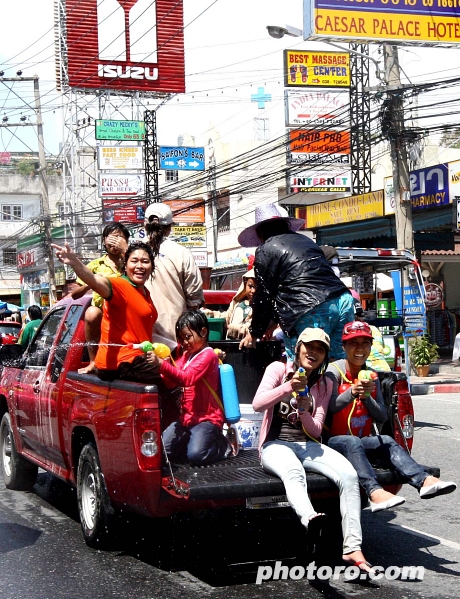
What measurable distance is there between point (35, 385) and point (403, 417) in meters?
3.01

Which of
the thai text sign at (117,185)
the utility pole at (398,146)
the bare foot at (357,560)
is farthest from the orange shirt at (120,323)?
the thai text sign at (117,185)

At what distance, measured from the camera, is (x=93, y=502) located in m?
5.89

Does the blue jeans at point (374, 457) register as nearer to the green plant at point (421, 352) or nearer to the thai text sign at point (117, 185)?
the green plant at point (421, 352)

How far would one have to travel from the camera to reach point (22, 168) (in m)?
70.6

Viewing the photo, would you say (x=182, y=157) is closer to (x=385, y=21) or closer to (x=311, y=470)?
(x=385, y=21)

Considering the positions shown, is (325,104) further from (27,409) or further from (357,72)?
(27,409)

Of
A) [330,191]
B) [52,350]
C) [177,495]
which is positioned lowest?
[177,495]

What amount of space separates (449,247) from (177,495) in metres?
19.0

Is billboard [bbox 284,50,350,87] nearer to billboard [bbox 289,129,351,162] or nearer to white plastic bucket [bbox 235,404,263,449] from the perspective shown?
billboard [bbox 289,129,351,162]

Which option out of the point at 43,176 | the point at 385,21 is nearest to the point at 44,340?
the point at 385,21

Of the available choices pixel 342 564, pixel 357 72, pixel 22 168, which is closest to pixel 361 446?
pixel 342 564

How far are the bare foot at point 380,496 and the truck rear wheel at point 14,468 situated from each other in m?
3.78

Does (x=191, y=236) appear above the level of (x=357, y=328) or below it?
above

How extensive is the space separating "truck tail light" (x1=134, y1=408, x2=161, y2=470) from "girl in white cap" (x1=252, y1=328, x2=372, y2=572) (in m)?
0.66
